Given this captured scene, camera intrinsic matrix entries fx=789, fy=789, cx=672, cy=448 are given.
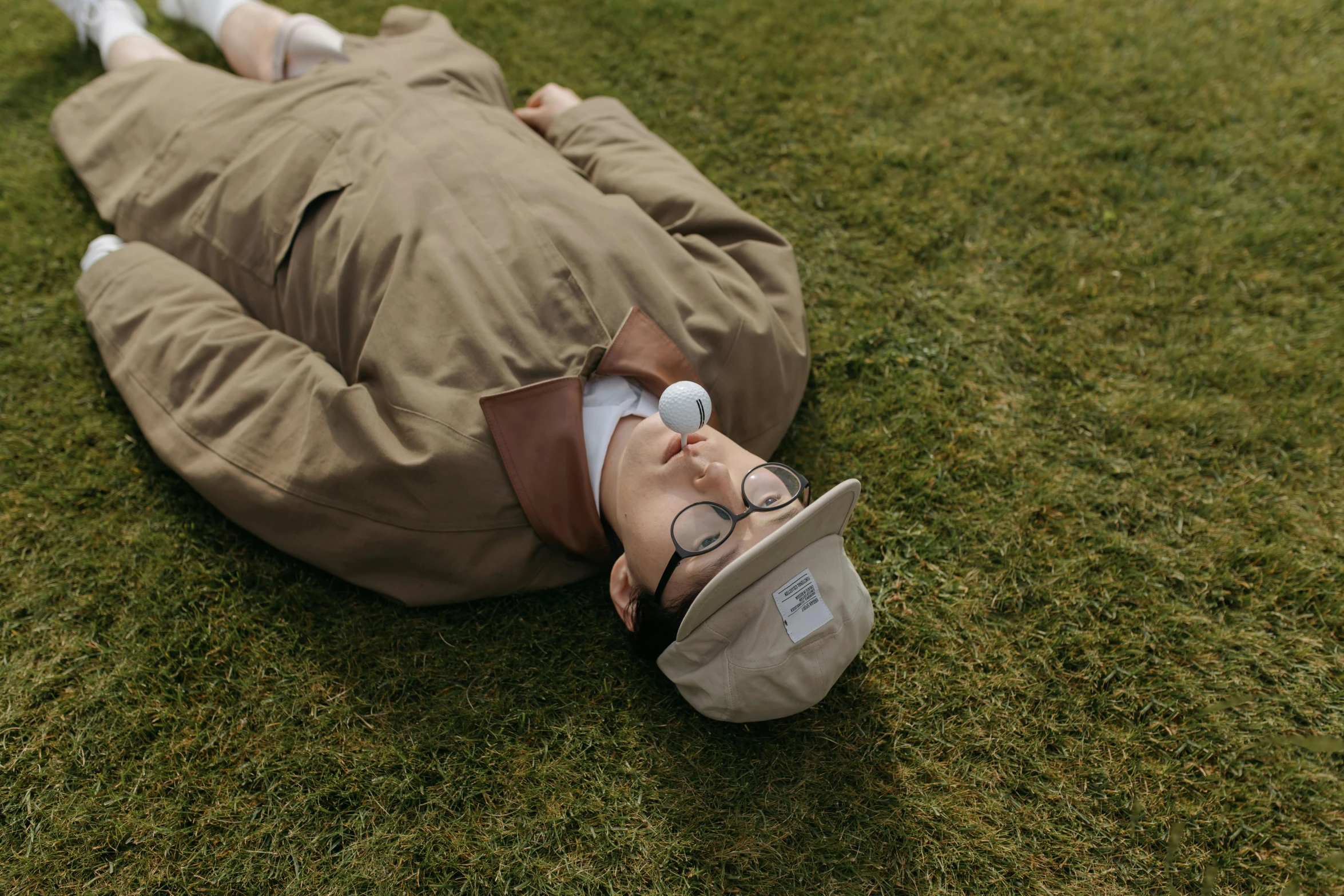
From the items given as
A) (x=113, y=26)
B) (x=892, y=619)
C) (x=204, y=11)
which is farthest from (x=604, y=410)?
(x=113, y=26)

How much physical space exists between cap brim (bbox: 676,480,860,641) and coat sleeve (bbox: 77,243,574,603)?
2.29 ft

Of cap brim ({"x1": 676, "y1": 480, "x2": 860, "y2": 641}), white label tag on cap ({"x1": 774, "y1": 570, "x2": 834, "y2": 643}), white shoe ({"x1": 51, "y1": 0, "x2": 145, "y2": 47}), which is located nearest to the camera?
cap brim ({"x1": 676, "y1": 480, "x2": 860, "y2": 641})

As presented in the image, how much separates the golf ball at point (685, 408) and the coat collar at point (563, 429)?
0.25 m

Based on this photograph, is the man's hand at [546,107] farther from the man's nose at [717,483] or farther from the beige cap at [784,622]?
the beige cap at [784,622]

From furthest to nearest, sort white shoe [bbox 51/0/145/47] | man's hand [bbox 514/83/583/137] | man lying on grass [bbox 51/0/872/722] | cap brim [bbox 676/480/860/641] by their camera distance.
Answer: white shoe [bbox 51/0/145/47] < man's hand [bbox 514/83/583/137] < man lying on grass [bbox 51/0/872/722] < cap brim [bbox 676/480/860/641]

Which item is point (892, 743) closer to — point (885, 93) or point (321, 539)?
point (321, 539)

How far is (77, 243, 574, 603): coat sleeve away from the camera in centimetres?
238

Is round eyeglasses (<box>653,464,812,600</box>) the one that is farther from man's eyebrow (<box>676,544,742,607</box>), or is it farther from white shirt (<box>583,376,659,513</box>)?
white shirt (<box>583,376,659,513</box>)

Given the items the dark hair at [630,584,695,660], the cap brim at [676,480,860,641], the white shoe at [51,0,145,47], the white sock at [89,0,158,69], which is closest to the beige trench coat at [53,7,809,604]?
the dark hair at [630,584,695,660]

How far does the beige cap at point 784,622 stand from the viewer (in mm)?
2021

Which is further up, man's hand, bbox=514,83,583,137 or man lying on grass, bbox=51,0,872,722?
man's hand, bbox=514,83,583,137

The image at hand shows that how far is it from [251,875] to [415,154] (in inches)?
90.4

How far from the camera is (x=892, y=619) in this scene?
267 cm

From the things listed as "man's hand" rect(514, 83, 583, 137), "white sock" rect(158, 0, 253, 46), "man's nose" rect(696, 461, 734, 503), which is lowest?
"white sock" rect(158, 0, 253, 46)
